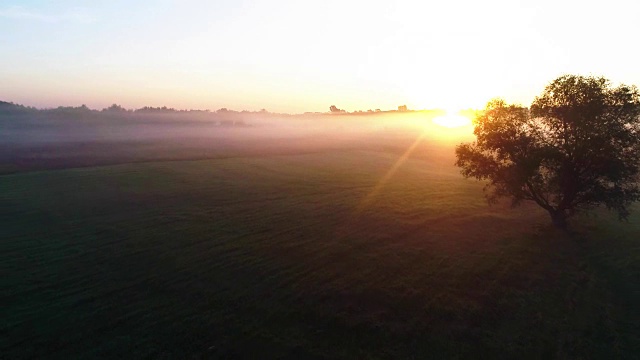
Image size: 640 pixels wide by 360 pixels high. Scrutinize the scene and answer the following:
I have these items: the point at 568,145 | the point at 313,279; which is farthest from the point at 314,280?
the point at 568,145

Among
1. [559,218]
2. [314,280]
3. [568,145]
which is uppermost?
[568,145]

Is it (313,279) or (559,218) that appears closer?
(313,279)

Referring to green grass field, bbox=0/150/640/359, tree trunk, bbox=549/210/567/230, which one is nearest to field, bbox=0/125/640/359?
green grass field, bbox=0/150/640/359

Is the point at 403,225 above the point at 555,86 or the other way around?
the other way around

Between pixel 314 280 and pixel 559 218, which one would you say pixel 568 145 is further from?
pixel 314 280

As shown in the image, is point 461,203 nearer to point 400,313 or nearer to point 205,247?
point 400,313

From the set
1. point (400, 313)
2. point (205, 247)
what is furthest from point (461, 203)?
point (205, 247)

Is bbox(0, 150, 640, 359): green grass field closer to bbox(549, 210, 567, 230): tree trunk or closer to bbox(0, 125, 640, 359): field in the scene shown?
bbox(0, 125, 640, 359): field
